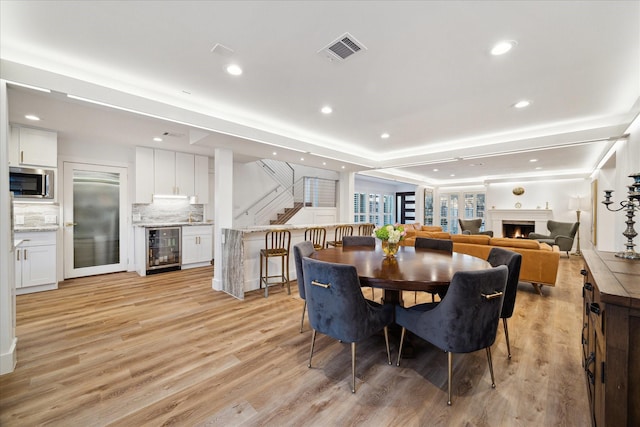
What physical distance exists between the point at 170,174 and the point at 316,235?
3.39m

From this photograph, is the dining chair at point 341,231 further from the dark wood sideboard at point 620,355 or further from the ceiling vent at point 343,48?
the dark wood sideboard at point 620,355

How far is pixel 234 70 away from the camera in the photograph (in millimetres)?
2615

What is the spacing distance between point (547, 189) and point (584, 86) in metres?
7.26

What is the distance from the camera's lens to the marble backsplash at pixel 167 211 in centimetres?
557

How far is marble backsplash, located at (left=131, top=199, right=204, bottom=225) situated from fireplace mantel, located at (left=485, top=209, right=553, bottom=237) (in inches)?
368

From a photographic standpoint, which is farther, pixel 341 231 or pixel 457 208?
pixel 457 208

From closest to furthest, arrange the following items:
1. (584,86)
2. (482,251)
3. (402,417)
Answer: (402,417), (584,86), (482,251)

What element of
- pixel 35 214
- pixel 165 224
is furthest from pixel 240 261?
pixel 35 214

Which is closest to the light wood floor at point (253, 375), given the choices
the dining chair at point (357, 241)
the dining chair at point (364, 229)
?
the dining chair at point (357, 241)

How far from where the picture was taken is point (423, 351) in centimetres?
250

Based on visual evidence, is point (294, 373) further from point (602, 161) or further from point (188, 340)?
point (602, 161)

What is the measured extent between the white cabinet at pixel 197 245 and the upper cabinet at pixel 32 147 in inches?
93.2

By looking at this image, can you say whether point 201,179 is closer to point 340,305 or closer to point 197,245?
point 197,245

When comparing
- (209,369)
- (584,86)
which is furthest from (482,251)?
(209,369)
